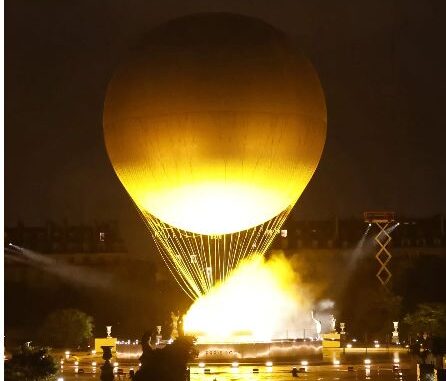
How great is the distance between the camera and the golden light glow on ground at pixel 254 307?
54500mm

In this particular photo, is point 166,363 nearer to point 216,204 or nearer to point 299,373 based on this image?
point 216,204

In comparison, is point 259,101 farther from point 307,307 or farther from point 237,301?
point 307,307

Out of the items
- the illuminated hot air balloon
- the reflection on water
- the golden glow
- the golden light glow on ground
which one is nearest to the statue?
the reflection on water

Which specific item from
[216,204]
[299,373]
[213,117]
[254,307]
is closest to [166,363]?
[213,117]

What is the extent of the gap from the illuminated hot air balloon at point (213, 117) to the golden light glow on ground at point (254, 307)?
32.7ft

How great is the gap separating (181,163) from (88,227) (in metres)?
84.1

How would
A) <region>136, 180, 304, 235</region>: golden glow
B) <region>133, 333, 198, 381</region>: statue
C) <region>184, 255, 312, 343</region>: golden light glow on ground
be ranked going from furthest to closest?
<region>184, 255, 312, 343</region>: golden light glow on ground → <region>136, 180, 304, 235</region>: golden glow → <region>133, 333, 198, 381</region>: statue

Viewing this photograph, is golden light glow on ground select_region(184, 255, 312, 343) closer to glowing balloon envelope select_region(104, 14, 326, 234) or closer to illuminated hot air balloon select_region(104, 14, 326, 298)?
illuminated hot air balloon select_region(104, 14, 326, 298)

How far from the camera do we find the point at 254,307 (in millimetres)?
72875

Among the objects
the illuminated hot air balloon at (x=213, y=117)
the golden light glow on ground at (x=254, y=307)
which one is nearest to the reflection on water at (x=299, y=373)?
the golden light glow on ground at (x=254, y=307)

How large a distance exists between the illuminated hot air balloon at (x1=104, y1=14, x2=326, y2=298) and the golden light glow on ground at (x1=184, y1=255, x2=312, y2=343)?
9968 mm

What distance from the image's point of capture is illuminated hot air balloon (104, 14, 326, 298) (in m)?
42.1

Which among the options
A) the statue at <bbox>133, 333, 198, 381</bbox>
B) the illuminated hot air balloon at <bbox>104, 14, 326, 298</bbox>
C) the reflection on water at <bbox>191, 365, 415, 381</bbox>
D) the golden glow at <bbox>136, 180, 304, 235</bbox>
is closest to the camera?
the statue at <bbox>133, 333, 198, 381</bbox>

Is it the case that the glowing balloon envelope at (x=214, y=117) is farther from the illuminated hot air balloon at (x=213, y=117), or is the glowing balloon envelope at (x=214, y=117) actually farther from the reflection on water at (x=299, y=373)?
the reflection on water at (x=299, y=373)
